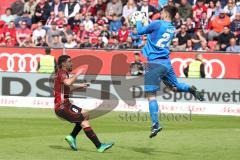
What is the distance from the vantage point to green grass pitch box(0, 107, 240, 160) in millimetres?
12195

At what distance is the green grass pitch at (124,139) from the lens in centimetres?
1220

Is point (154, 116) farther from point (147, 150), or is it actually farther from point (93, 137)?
point (93, 137)

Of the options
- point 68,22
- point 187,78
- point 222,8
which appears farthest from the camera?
point 68,22

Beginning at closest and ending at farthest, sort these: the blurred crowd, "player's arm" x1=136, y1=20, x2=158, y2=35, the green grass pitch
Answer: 1. the green grass pitch
2. "player's arm" x1=136, y1=20, x2=158, y2=35
3. the blurred crowd

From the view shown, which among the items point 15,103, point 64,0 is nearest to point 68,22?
point 64,0

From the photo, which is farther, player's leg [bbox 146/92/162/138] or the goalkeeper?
the goalkeeper

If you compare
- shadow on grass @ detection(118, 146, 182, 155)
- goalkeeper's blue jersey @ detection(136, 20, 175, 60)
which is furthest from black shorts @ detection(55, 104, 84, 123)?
goalkeeper's blue jersey @ detection(136, 20, 175, 60)

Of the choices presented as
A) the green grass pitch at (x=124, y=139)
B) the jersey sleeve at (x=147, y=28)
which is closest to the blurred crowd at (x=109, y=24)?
the green grass pitch at (x=124, y=139)

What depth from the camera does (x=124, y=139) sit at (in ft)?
47.5

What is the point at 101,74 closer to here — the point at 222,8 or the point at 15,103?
the point at 15,103

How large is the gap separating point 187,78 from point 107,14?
640cm

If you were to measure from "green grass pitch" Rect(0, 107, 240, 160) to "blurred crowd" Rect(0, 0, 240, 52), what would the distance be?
5636 millimetres

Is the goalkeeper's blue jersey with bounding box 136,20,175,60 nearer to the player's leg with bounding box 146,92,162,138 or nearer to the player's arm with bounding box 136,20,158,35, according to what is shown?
the player's arm with bounding box 136,20,158,35

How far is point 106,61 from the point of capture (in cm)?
2477
